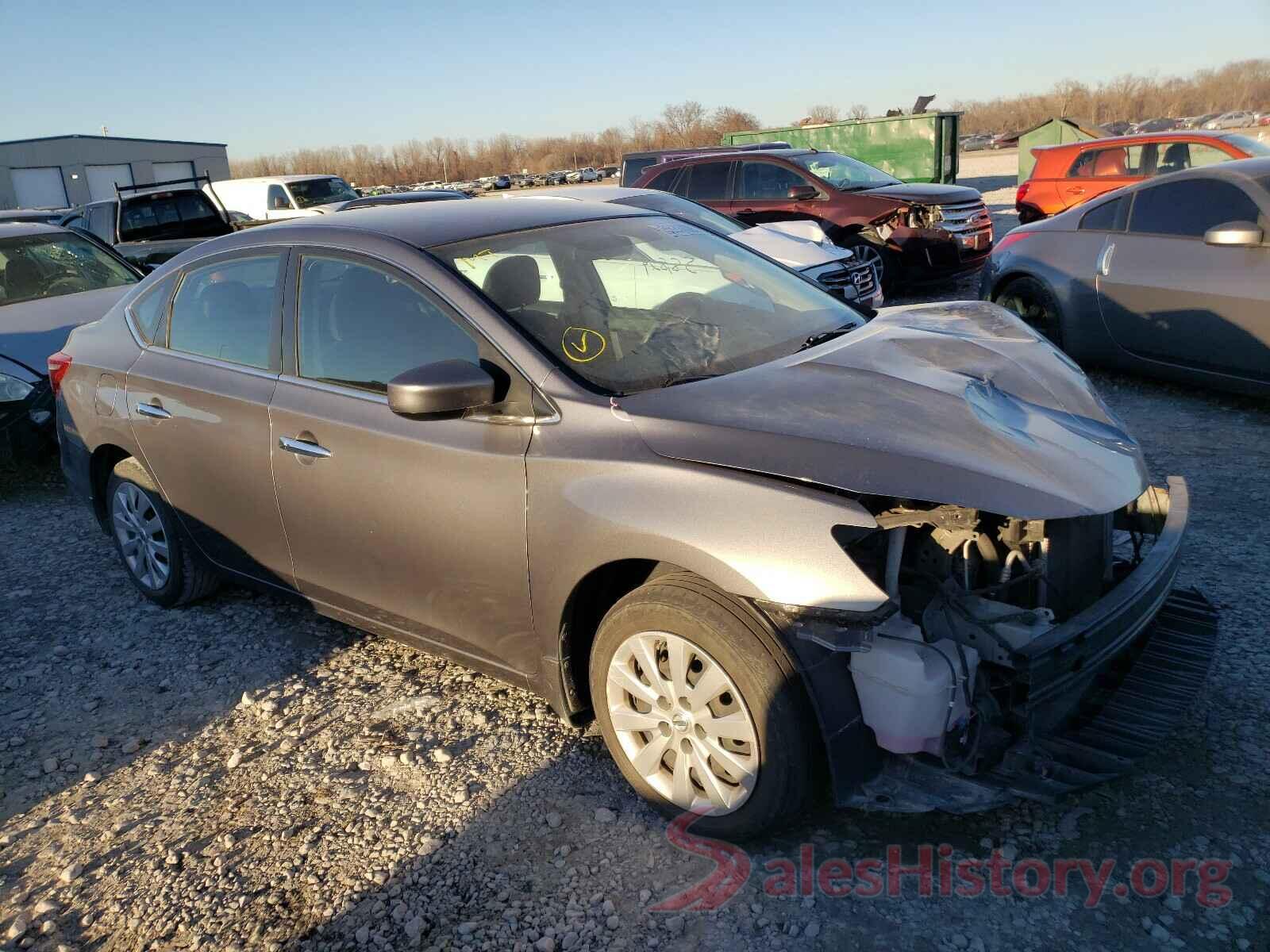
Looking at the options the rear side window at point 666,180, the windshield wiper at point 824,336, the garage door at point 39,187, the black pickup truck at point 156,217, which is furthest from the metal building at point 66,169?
the windshield wiper at point 824,336

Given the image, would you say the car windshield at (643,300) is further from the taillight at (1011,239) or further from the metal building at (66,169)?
the metal building at (66,169)

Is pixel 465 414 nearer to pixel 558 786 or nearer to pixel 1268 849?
pixel 558 786

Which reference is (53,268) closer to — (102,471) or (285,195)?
(102,471)

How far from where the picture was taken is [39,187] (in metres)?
45.7

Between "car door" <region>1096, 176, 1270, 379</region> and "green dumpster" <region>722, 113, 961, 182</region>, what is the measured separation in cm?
1690

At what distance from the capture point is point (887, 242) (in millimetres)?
11078

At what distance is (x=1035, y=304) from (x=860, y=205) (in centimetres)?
439

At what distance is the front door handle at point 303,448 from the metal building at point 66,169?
46007 millimetres

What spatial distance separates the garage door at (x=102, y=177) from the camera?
153ft

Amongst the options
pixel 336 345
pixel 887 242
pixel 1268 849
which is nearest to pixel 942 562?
pixel 1268 849

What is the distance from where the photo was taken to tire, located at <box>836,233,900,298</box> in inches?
431

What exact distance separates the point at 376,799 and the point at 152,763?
93 cm

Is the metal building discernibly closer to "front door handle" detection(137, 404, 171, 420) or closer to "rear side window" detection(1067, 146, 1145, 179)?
"rear side window" detection(1067, 146, 1145, 179)

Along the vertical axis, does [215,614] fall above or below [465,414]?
below
